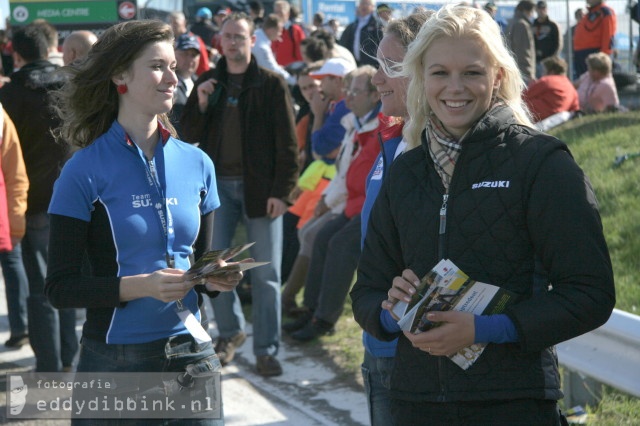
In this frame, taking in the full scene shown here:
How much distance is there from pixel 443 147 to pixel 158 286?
109 centimetres

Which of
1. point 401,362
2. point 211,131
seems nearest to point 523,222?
point 401,362

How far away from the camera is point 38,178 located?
6.59m

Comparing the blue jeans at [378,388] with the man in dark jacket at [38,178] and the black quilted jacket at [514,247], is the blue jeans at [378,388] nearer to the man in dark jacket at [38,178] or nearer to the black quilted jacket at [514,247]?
the black quilted jacket at [514,247]

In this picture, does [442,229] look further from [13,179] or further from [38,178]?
[38,178]

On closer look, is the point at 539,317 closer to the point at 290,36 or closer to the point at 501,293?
the point at 501,293

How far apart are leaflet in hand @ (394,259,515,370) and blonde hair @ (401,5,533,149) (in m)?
0.50

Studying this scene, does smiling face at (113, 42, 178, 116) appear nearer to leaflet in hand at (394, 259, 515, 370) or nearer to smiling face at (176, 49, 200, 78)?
leaflet in hand at (394, 259, 515, 370)

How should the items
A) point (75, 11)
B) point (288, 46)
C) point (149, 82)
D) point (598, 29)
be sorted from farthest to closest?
point (288, 46) < point (598, 29) < point (75, 11) < point (149, 82)

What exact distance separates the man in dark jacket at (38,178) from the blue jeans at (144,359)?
3.27 m

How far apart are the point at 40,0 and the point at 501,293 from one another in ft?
37.1

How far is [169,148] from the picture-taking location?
3.54 metres

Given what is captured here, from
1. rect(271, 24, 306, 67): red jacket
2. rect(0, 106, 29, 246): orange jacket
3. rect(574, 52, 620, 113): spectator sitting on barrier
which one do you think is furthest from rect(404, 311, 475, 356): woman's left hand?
rect(271, 24, 306, 67): red jacket

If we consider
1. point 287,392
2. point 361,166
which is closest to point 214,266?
point 361,166

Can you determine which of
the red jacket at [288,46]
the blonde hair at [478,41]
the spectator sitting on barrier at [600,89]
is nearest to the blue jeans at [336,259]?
the blonde hair at [478,41]
